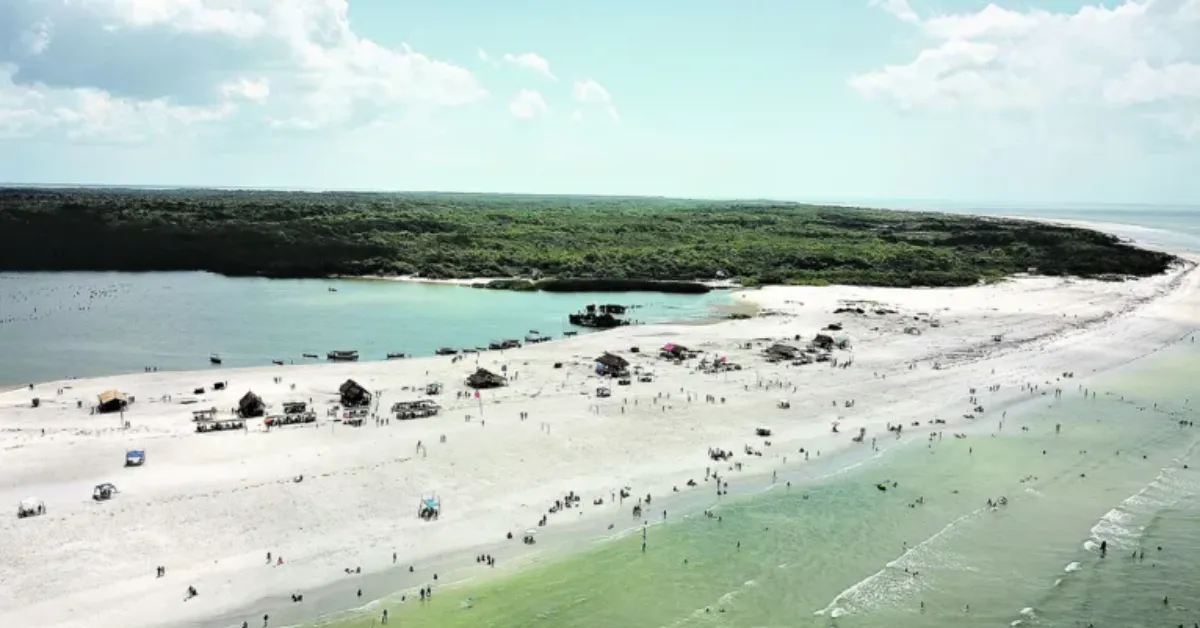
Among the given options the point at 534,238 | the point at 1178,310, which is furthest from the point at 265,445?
the point at 534,238

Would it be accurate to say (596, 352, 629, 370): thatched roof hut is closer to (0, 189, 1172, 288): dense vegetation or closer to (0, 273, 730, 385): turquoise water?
(0, 273, 730, 385): turquoise water

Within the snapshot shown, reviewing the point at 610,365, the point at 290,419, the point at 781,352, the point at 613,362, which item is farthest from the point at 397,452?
the point at 781,352

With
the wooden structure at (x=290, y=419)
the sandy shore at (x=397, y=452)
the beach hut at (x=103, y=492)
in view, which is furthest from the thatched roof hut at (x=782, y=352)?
the beach hut at (x=103, y=492)

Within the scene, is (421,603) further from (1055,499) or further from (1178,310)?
(1178,310)

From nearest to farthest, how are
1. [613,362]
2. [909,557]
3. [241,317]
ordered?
1. [909,557]
2. [613,362]
3. [241,317]

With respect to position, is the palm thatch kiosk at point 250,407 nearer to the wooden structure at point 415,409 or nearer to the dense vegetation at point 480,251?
the wooden structure at point 415,409

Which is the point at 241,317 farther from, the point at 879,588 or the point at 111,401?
the point at 879,588

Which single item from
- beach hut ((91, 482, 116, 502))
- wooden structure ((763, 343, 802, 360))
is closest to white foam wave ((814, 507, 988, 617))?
beach hut ((91, 482, 116, 502))
